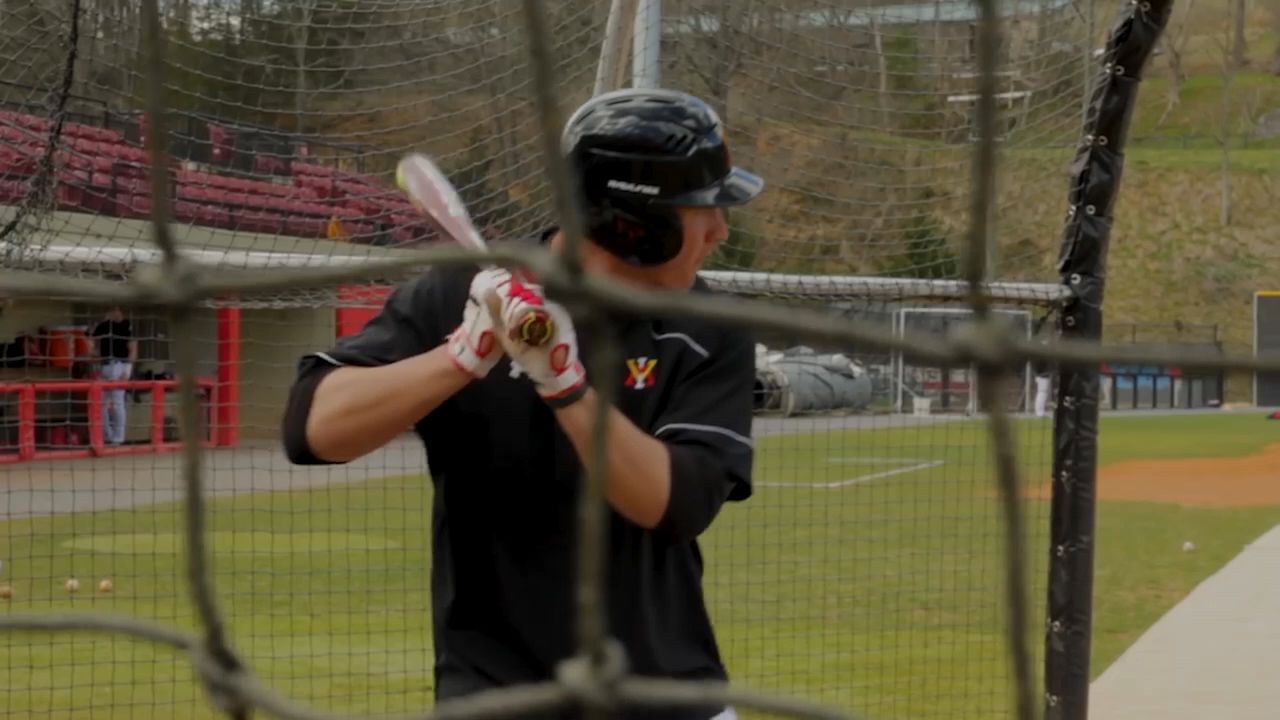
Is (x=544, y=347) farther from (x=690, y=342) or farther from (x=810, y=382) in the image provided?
(x=810, y=382)

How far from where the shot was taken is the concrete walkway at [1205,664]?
18.6 ft

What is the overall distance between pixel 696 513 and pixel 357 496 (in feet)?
37.3

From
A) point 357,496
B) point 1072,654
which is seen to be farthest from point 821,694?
point 357,496

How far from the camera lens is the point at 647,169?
2.19 m

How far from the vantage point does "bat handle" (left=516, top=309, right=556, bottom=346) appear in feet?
6.33

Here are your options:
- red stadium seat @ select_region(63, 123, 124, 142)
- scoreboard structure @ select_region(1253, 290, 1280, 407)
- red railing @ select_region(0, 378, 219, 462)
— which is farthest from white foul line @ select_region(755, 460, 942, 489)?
scoreboard structure @ select_region(1253, 290, 1280, 407)

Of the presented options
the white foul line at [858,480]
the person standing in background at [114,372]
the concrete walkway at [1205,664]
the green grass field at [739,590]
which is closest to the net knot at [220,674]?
the green grass field at [739,590]

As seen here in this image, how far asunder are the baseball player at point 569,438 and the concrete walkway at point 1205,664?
3654 millimetres

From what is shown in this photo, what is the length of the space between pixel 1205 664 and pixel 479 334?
5208 millimetres

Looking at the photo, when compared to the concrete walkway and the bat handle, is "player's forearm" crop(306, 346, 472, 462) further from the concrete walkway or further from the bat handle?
the concrete walkway

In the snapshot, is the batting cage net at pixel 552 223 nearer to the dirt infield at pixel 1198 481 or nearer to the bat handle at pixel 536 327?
the bat handle at pixel 536 327

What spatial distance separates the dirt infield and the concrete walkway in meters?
3.72

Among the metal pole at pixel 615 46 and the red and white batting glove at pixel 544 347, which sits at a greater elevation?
the metal pole at pixel 615 46

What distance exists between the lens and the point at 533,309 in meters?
1.94
